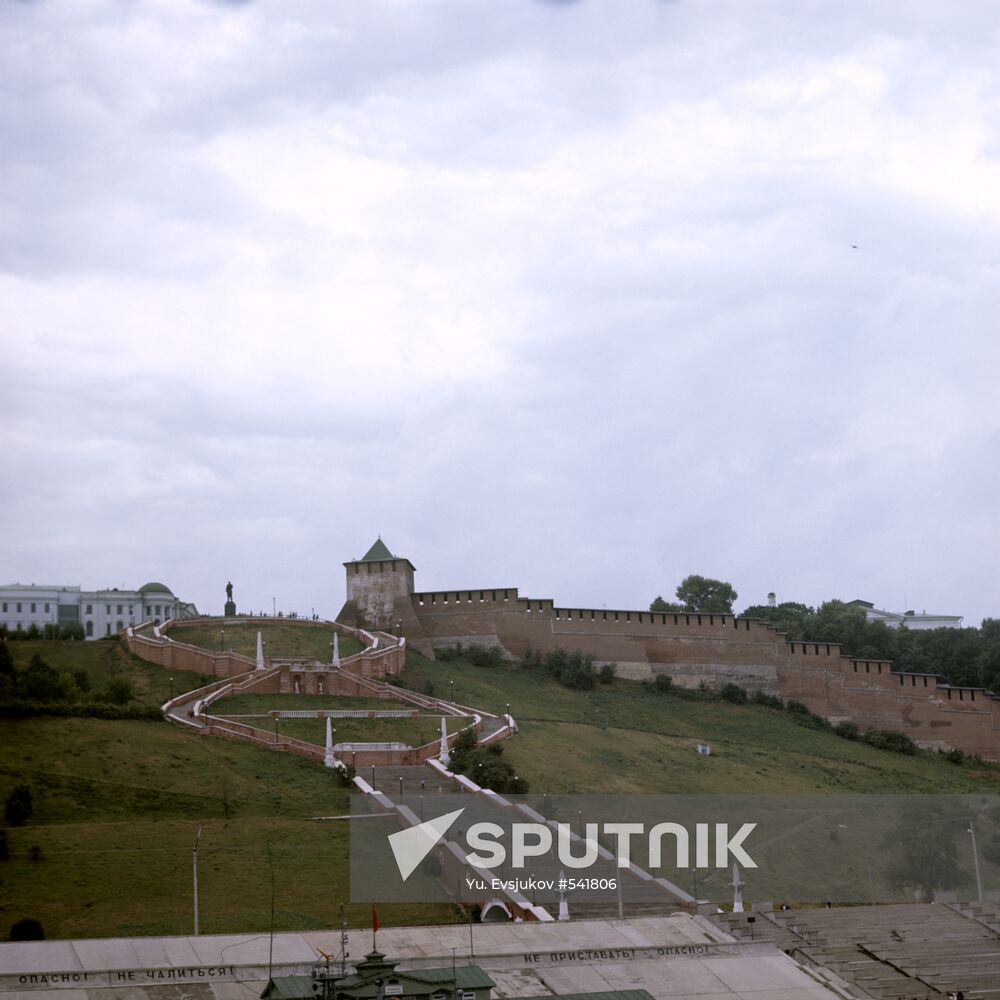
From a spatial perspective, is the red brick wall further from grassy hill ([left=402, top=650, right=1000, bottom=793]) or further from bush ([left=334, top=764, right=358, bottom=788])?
bush ([left=334, top=764, right=358, bottom=788])

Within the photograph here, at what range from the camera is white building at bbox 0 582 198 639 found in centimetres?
10388

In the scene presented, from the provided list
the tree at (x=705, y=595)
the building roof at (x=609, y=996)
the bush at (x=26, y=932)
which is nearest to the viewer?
the building roof at (x=609, y=996)

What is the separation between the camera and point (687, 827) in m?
44.1

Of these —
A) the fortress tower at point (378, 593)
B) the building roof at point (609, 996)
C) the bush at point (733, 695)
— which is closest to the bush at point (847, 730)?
the bush at point (733, 695)

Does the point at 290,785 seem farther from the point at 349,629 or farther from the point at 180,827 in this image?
the point at 349,629

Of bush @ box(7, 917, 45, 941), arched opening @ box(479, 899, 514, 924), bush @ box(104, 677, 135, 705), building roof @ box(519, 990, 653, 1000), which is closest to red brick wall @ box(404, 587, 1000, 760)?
bush @ box(104, 677, 135, 705)

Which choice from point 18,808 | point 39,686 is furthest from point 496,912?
point 39,686

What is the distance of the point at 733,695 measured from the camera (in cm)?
7375

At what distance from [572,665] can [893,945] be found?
37346 mm

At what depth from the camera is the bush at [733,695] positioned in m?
73.7

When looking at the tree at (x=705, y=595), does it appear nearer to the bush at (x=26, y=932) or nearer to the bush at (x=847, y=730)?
the bush at (x=847, y=730)

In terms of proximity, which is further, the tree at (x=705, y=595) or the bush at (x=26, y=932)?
the tree at (x=705, y=595)

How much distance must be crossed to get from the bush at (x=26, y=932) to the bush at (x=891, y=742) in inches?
1849

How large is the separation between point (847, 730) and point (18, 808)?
42.3 meters
